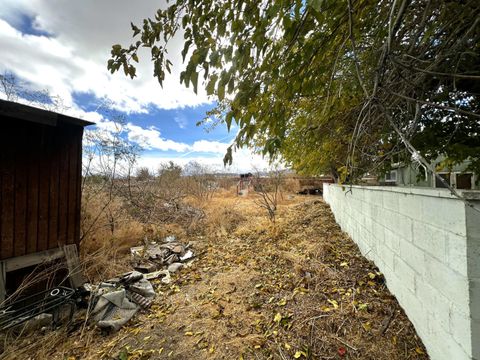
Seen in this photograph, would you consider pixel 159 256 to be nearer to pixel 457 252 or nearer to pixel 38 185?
pixel 38 185

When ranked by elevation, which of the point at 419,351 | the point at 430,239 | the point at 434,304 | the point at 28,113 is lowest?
the point at 419,351

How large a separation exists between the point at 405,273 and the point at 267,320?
1363 mm

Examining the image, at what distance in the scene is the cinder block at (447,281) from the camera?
121 cm

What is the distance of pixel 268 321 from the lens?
2.27m

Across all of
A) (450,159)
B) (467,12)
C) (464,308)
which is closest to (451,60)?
(467,12)

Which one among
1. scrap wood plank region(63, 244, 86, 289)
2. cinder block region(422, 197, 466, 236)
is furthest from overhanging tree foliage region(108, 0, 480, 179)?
scrap wood plank region(63, 244, 86, 289)

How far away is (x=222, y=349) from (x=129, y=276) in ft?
5.92

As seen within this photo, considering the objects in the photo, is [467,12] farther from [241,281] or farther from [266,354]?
[241,281]

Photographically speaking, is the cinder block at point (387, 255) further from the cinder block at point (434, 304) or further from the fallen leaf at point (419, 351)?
the fallen leaf at point (419, 351)

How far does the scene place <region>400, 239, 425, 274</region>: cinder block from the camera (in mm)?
1721

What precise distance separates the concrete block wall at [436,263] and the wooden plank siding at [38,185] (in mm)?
3921

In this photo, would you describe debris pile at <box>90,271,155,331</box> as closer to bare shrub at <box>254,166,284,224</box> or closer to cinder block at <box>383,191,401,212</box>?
cinder block at <box>383,191,401,212</box>

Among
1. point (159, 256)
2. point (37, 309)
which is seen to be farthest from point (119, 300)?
point (159, 256)

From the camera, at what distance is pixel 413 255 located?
6.11 feet
